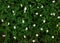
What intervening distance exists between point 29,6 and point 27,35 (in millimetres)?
1052

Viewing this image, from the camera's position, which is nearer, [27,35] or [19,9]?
[27,35]

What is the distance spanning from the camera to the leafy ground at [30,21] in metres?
5.95

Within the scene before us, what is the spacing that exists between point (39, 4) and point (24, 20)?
738mm

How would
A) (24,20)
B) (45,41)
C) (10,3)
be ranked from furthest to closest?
(10,3) → (24,20) → (45,41)

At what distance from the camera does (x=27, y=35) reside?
5980 millimetres

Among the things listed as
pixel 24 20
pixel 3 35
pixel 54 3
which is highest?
pixel 54 3

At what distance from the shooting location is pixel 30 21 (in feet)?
20.4

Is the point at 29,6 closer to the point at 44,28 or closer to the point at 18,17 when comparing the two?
the point at 18,17

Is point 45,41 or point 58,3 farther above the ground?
point 58,3


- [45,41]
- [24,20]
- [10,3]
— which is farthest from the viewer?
[10,3]

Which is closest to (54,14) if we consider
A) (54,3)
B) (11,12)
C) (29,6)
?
(54,3)

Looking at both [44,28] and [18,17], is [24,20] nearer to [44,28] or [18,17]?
[18,17]

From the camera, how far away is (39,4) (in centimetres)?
647

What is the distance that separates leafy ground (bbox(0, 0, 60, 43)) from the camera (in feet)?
19.5
